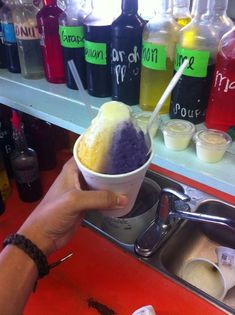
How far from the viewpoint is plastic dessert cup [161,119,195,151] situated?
65 centimetres

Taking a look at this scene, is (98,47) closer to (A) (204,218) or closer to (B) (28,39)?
(B) (28,39)

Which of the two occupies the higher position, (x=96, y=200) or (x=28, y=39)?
(x=28, y=39)

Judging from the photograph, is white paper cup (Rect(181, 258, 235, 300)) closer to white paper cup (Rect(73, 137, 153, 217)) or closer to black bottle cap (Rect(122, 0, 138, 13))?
white paper cup (Rect(73, 137, 153, 217))

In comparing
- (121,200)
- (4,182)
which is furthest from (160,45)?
(4,182)

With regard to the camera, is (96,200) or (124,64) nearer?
(96,200)

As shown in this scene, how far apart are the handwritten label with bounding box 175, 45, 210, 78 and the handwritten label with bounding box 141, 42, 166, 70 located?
40 mm

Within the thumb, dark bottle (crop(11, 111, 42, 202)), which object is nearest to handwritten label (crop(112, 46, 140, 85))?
the thumb

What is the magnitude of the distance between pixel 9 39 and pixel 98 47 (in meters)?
0.37

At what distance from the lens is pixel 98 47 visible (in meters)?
0.76

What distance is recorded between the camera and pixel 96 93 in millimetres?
839

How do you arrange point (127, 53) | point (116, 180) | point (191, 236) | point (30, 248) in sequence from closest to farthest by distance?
point (116, 180), point (30, 248), point (127, 53), point (191, 236)

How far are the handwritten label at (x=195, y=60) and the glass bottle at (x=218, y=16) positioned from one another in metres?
0.07

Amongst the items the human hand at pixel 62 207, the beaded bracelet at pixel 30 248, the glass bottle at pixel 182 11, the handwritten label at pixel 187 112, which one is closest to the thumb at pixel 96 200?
the human hand at pixel 62 207

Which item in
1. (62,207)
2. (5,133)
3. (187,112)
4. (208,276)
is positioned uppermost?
(187,112)
